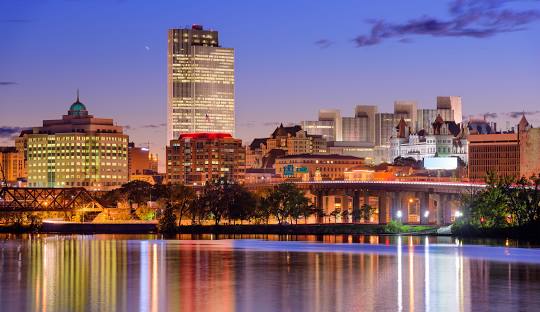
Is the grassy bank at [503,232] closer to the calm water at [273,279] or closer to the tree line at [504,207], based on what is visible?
the tree line at [504,207]

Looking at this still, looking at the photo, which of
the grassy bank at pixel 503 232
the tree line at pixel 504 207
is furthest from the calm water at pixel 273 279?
the tree line at pixel 504 207

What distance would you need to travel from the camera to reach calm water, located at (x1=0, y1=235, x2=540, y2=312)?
83625 mm

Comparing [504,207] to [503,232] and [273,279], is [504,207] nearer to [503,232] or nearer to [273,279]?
[503,232]

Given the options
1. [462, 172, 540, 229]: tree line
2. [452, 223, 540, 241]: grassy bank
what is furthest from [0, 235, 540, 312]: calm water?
[462, 172, 540, 229]: tree line

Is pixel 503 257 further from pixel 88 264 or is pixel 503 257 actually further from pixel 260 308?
pixel 260 308

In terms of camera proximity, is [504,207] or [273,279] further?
[504,207]

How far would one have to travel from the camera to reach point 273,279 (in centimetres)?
10275

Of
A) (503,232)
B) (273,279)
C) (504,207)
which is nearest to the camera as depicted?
(273,279)

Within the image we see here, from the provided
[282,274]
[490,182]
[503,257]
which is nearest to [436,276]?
[282,274]

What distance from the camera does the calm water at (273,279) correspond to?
83.6 meters

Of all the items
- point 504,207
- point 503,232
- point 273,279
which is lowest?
point 273,279

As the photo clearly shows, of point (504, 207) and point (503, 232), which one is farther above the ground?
point (504, 207)

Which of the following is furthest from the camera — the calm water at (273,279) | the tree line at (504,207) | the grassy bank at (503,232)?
the tree line at (504,207)

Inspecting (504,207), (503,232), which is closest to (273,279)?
(503,232)
